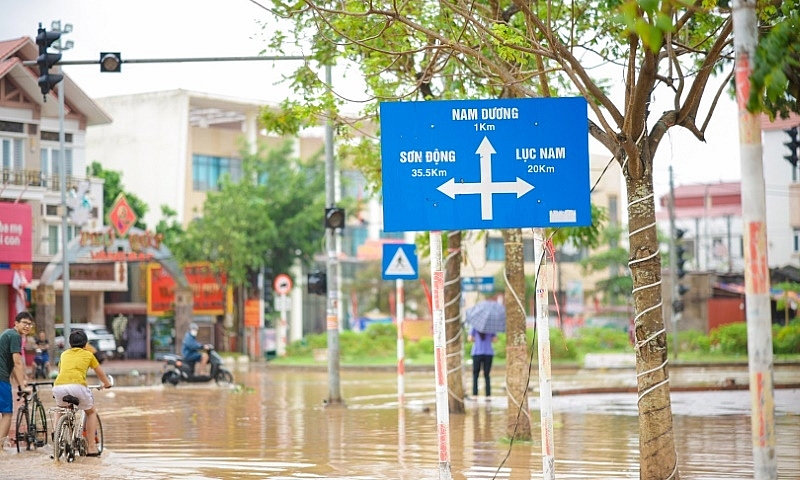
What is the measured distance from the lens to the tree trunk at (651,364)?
1064 cm

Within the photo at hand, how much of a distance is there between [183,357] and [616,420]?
600 inches

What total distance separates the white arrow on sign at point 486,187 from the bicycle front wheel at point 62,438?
22.2 feet

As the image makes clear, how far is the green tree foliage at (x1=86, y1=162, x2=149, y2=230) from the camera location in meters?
57.3

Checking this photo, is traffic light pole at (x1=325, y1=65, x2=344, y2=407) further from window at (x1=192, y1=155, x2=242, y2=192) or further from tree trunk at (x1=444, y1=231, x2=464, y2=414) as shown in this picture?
window at (x1=192, y1=155, x2=242, y2=192)

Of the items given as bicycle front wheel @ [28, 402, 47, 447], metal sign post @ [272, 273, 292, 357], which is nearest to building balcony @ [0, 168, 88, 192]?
metal sign post @ [272, 273, 292, 357]

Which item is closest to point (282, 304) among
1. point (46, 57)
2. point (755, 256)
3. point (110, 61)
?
point (110, 61)

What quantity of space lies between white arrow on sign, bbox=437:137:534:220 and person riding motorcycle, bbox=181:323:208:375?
2340cm

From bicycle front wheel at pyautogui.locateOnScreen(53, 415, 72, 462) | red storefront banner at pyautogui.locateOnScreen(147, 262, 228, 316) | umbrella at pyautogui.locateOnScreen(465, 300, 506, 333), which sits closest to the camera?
bicycle front wheel at pyautogui.locateOnScreen(53, 415, 72, 462)

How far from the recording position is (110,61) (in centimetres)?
2031

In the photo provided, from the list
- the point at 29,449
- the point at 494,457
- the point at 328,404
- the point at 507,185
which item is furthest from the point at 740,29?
the point at 328,404

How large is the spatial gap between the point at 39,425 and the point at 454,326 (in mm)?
7251

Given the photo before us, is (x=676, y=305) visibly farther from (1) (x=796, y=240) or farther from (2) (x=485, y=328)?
(2) (x=485, y=328)

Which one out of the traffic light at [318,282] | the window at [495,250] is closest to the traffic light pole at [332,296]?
the traffic light at [318,282]

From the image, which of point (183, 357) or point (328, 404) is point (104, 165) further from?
point (328, 404)
